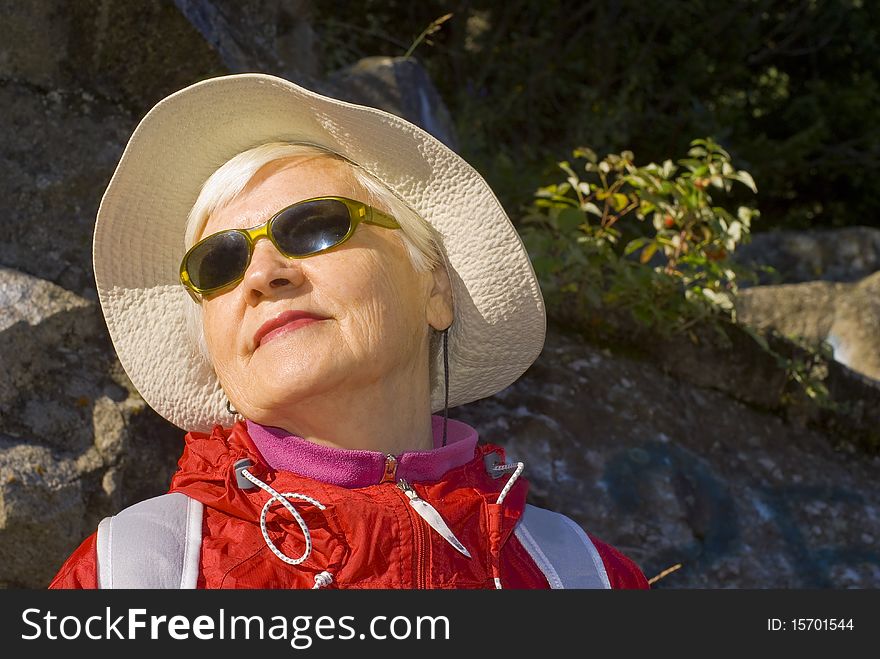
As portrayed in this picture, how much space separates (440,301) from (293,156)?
1.61 ft

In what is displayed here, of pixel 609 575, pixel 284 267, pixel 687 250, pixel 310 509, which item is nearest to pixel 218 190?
pixel 284 267

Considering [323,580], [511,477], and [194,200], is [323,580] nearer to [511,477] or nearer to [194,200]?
[511,477]

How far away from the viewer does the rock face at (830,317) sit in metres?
5.66

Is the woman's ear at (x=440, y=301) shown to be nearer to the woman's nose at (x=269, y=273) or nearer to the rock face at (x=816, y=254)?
the woman's nose at (x=269, y=273)

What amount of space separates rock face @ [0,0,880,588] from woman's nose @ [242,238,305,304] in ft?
3.52

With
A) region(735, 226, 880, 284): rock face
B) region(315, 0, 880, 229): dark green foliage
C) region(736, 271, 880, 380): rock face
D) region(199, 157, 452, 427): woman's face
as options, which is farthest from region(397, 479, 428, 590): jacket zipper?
region(315, 0, 880, 229): dark green foliage

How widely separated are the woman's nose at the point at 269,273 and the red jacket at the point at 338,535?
0.34 metres

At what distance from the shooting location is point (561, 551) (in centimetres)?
235

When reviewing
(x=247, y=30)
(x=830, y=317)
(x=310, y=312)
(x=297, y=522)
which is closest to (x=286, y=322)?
(x=310, y=312)

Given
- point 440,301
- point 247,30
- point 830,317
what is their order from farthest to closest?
1. point 830,317
2. point 247,30
3. point 440,301

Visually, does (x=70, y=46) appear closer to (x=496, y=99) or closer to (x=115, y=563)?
(x=115, y=563)

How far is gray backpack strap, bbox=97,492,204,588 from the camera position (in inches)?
77.2

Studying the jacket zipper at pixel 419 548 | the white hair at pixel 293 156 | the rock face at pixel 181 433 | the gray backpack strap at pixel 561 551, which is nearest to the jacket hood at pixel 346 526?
the jacket zipper at pixel 419 548

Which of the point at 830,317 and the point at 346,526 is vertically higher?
the point at 346,526
